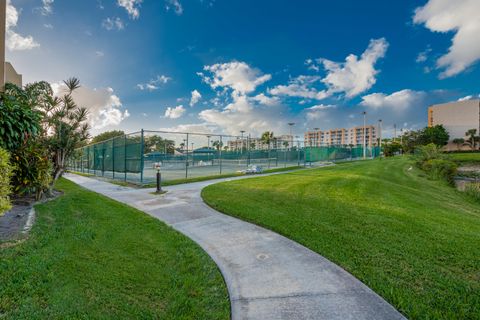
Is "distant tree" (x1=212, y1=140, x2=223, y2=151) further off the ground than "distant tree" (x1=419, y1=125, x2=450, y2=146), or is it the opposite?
"distant tree" (x1=419, y1=125, x2=450, y2=146)

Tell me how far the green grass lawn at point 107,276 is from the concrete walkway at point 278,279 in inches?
9.5

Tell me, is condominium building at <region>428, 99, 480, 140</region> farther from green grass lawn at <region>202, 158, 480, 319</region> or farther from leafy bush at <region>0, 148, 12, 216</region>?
leafy bush at <region>0, 148, 12, 216</region>

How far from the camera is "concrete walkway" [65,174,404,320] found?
7.30ft

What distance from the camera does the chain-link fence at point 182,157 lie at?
12.2m

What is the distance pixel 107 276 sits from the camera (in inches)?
107

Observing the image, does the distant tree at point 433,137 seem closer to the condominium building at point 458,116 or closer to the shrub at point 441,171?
the condominium building at point 458,116

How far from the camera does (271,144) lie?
21.0 m

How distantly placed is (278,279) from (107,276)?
207cm

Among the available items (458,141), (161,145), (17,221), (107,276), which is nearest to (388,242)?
(107,276)

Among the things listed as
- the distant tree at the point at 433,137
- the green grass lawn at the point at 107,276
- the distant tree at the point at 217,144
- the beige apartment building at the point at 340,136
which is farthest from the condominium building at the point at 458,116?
the green grass lawn at the point at 107,276

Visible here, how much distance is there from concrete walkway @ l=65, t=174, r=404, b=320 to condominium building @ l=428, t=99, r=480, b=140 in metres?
78.7

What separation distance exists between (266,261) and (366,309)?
1352 mm

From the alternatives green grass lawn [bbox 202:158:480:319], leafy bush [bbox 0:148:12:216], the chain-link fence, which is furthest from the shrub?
leafy bush [bbox 0:148:12:216]

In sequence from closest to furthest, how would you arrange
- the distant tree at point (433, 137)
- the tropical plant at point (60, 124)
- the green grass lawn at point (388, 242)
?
the green grass lawn at point (388, 242) → the tropical plant at point (60, 124) → the distant tree at point (433, 137)
